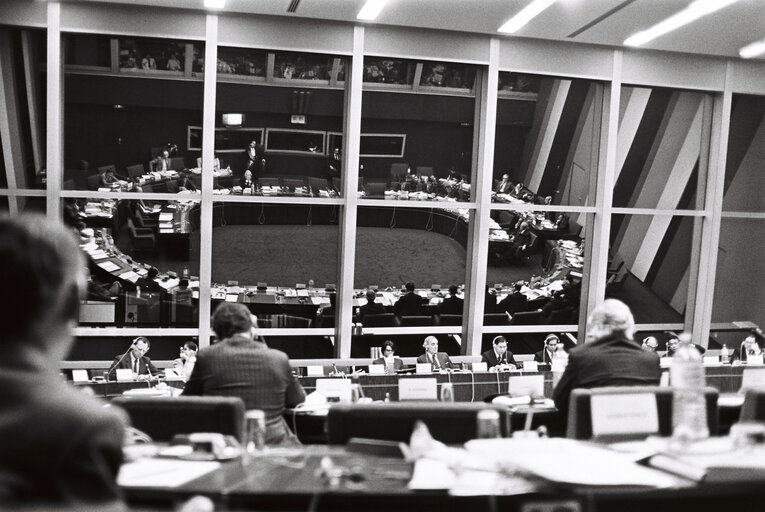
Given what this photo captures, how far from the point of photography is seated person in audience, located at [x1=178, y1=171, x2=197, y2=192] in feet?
29.3

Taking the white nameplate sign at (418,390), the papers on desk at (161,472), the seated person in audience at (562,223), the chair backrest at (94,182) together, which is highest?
the chair backrest at (94,182)

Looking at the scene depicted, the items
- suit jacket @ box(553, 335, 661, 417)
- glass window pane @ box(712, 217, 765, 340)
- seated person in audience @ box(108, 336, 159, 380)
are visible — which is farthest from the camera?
glass window pane @ box(712, 217, 765, 340)

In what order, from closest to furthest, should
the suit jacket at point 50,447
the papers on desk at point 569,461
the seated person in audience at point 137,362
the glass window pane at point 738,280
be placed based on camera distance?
the suit jacket at point 50,447 → the papers on desk at point 569,461 → the seated person in audience at point 137,362 → the glass window pane at point 738,280

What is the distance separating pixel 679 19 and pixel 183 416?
723 cm

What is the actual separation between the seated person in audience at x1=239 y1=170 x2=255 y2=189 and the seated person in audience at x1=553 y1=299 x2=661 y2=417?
581 centimetres

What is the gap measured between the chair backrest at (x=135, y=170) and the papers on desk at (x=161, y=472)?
23.2 ft

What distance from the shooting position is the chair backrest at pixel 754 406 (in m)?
2.63

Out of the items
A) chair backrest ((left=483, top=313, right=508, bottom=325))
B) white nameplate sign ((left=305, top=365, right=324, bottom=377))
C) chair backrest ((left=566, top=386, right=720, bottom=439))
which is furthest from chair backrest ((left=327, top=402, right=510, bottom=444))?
chair backrest ((left=483, top=313, right=508, bottom=325))

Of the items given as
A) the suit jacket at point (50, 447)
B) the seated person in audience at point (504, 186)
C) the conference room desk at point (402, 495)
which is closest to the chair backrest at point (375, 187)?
the seated person in audience at point (504, 186)

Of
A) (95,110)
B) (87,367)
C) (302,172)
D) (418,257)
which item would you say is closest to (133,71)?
(95,110)

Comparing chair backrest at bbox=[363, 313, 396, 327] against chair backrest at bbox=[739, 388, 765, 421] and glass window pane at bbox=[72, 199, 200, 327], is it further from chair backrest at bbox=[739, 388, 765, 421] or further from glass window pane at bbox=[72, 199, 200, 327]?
chair backrest at bbox=[739, 388, 765, 421]

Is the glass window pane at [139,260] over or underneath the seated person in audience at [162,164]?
underneath

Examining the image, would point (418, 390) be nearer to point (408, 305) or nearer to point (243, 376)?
point (243, 376)

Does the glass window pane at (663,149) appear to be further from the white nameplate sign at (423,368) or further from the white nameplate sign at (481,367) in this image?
the white nameplate sign at (423,368)
